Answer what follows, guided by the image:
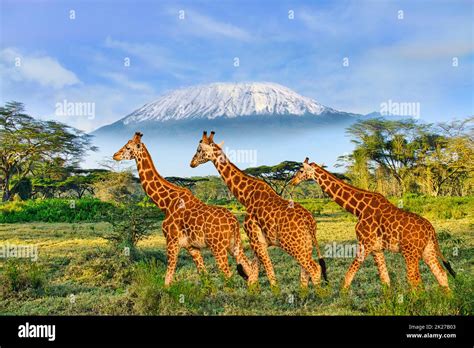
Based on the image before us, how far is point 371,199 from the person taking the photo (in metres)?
8.79

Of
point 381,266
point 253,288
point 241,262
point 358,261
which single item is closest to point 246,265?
point 241,262

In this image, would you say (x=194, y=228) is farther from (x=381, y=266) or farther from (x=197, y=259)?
(x=381, y=266)

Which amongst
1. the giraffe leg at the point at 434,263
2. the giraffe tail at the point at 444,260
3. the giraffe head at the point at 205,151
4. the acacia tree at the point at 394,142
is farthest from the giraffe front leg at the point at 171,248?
the acacia tree at the point at 394,142

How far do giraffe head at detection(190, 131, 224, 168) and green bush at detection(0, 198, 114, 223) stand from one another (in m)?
7.77

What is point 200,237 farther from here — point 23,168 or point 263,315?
point 23,168

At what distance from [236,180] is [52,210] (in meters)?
9.33

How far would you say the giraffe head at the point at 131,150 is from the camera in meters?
9.22

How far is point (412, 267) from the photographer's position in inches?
332

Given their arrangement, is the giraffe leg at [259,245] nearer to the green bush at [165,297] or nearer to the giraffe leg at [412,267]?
the green bush at [165,297]

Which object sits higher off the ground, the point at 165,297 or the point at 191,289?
the point at 191,289

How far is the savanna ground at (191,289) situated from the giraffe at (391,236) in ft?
1.08
